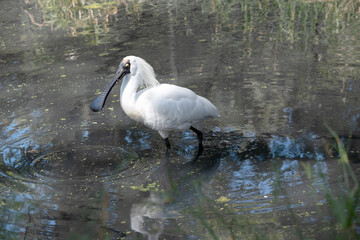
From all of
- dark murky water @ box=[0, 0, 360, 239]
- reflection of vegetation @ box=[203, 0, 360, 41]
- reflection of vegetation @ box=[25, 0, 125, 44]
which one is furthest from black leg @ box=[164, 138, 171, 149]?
reflection of vegetation @ box=[25, 0, 125, 44]

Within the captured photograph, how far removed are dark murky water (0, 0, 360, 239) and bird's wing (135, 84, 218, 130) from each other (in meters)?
0.32

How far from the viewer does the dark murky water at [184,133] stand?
3977 millimetres

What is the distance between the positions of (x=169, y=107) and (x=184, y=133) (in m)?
0.83

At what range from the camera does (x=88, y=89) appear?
7242 mm

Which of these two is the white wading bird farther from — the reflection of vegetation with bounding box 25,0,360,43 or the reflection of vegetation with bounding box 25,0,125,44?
the reflection of vegetation with bounding box 25,0,125,44

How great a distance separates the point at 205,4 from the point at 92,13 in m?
2.30

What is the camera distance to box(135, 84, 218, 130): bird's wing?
505 cm

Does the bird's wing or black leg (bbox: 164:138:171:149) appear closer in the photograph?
the bird's wing

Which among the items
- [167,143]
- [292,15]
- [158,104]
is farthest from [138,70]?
[292,15]

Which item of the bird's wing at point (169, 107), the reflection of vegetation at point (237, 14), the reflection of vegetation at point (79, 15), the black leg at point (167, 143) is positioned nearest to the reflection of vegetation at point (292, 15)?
the reflection of vegetation at point (237, 14)

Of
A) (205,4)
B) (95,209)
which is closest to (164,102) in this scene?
(95,209)

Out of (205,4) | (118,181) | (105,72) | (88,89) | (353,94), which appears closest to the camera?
(118,181)

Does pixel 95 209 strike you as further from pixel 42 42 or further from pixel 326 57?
pixel 42 42

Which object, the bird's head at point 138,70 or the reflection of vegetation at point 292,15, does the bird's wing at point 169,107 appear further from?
the reflection of vegetation at point 292,15
